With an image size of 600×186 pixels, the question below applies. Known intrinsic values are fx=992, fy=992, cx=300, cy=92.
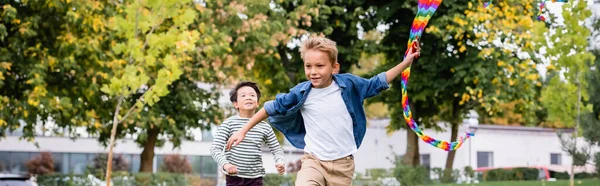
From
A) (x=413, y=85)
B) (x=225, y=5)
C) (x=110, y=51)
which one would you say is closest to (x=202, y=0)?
(x=225, y=5)

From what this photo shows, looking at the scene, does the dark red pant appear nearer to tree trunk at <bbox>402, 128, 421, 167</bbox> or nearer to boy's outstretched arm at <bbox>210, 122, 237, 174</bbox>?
boy's outstretched arm at <bbox>210, 122, 237, 174</bbox>

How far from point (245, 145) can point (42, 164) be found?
40119 mm

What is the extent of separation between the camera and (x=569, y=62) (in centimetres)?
1656

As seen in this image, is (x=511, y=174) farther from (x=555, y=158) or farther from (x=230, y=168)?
(x=555, y=158)

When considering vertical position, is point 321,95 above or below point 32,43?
below

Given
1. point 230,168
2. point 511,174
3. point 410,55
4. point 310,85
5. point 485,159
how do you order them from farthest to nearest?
point 485,159 → point 511,174 → point 230,168 → point 310,85 → point 410,55

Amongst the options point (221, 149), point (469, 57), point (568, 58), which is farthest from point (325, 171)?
point (469, 57)

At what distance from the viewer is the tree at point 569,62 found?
53.7ft

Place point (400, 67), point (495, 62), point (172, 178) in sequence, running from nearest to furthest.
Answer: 1. point (400, 67)
2. point (172, 178)
3. point (495, 62)

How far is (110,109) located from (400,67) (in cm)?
1731

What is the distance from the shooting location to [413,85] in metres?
24.5

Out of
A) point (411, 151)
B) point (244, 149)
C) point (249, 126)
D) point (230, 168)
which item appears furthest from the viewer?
point (411, 151)

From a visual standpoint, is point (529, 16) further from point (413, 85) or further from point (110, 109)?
point (110, 109)

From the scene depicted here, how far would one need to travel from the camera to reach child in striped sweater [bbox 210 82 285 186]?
838 centimetres
